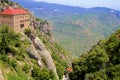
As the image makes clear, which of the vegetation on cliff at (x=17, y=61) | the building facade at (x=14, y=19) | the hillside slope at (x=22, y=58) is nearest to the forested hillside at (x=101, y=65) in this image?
the hillside slope at (x=22, y=58)

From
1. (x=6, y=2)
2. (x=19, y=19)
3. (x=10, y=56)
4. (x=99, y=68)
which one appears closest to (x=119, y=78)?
(x=99, y=68)

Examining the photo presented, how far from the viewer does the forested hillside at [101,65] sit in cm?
4541

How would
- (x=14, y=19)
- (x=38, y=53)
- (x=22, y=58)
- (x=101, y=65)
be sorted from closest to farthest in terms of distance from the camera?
(x=101, y=65) → (x=22, y=58) → (x=38, y=53) → (x=14, y=19)

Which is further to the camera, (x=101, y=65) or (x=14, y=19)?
(x=14, y=19)

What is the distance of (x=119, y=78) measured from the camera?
4369 centimetres

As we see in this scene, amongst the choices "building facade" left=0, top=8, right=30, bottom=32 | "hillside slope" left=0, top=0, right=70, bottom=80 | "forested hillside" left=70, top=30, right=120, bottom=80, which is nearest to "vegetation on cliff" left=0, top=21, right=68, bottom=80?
"hillside slope" left=0, top=0, right=70, bottom=80

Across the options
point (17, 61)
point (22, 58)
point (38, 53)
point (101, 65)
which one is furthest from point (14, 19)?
point (101, 65)

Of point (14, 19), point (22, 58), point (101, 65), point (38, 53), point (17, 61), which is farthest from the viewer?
point (14, 19)

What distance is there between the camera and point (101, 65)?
47.1m

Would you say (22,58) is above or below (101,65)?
below

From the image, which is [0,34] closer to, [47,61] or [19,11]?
[47,61]

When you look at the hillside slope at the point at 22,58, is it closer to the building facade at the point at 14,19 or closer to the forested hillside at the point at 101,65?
the building facade at the point at 14,19

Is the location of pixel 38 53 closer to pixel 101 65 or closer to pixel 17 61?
pixel 17 61

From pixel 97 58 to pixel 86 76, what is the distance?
2.99 m
